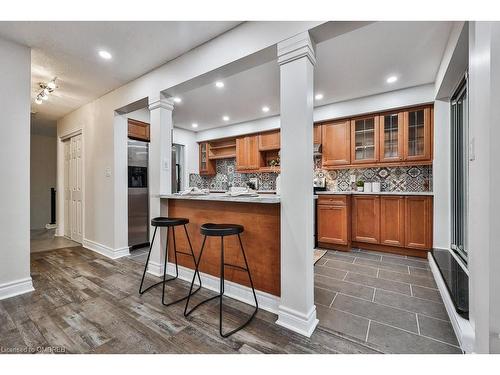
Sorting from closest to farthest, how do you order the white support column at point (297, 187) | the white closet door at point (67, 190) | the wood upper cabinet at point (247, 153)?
the white support column at point (297, 187), the white closet door at point (67, 190), the wood upper cabinet at point (247, 153)

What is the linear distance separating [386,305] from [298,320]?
92 centimetres

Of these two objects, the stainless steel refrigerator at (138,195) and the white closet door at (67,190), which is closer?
the stainless steel refrigerator at (138,195)

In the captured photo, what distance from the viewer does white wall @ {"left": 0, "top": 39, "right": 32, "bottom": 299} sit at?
7.17ft

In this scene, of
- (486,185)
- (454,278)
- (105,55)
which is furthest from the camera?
(105,55)

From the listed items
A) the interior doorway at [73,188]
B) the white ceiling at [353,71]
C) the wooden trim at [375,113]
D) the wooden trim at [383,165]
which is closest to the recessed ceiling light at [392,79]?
the white ceiling at [353,71]

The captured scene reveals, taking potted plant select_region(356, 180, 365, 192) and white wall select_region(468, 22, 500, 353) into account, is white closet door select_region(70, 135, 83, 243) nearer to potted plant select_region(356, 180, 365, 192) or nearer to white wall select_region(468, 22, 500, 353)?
potted plant select_region(356, 180, 365, 192)

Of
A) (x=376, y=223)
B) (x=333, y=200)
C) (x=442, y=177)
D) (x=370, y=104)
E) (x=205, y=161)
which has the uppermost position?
(x=370, y=104)

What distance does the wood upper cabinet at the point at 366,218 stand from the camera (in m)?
3.58

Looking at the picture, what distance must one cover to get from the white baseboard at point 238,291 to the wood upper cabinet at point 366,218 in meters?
2.41

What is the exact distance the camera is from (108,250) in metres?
3.45

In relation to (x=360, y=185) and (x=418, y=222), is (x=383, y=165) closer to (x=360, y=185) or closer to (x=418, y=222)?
(x=360, y=185)

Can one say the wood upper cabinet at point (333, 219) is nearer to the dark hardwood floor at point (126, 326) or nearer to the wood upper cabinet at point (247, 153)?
the wood upper cabinet at point (247, 153)

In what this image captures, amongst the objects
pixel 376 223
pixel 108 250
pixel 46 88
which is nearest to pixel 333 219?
pixel 376 223

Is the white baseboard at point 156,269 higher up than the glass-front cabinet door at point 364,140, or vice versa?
the glass-front cabinet door at point 364,140
